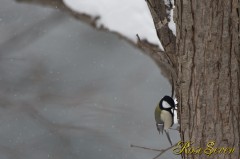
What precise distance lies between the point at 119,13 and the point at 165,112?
5.89 feet

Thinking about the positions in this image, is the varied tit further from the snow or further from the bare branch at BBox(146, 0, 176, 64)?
the snow

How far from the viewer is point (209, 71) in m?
1.23

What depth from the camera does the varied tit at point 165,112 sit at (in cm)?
183

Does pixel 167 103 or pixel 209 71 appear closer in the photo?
pixel 209 71

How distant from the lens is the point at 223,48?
1.21 m

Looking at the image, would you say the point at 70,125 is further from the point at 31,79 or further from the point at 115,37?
the point at 115,37

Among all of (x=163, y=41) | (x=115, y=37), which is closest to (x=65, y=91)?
(x=115, y=37)

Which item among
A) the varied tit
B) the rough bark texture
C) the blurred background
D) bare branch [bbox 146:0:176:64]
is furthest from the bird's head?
the blurred background

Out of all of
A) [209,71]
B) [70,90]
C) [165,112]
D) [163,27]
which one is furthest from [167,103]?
[70,90]

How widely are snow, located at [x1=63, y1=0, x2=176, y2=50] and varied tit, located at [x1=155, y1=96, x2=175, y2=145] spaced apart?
1416 mm

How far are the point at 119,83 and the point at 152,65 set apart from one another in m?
0.30

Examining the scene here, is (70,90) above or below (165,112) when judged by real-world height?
below

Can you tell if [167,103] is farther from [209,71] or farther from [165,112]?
[209,71]

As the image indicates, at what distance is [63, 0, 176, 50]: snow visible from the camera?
11.4 ft
